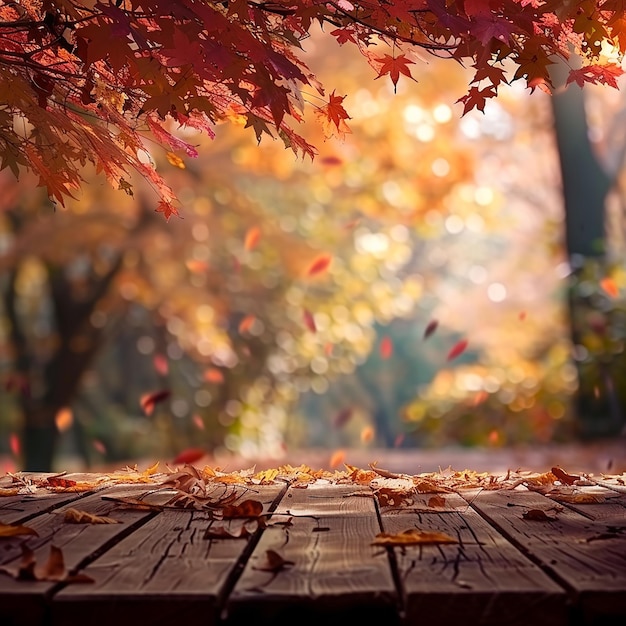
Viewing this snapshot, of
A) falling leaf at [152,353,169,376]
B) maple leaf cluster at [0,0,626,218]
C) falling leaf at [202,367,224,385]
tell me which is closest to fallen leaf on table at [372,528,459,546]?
maple leaf cluster at [0,0,626,218]

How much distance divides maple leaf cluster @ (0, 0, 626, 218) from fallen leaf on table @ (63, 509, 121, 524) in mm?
1112

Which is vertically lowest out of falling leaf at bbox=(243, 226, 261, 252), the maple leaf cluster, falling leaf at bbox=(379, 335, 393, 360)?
falling leaf at bbox=(379, 335, 393, 360)

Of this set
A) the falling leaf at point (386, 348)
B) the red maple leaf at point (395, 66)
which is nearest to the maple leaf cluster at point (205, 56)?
the red maple leaf at point (395, 66)

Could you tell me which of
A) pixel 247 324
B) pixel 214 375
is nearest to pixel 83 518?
pixel 247 324

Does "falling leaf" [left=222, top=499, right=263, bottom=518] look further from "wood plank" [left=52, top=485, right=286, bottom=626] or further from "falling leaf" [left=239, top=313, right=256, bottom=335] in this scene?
"falling leaf" [left=239, top=313, right=256, bottom=335]

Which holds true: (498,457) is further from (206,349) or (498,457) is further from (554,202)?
(554,202)

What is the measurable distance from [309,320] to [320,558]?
34.2 ft

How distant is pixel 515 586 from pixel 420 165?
10.2m

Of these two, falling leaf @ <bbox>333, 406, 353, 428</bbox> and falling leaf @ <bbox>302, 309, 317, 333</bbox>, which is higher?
falling leaf @ <bbox>302, 309, 317, 333</bbox>

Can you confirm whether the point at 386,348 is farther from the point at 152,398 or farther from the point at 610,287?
the point at 152,398

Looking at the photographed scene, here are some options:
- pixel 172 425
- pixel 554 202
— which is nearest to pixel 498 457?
pixel 172 425

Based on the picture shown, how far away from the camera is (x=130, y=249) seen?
10.6m

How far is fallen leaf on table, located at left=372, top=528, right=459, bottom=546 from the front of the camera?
2049 mm

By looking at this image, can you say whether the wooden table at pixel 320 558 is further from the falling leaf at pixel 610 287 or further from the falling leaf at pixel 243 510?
the falling leaf at pixel 610 287
